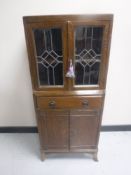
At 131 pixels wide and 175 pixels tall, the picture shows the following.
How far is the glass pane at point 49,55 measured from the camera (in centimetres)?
126

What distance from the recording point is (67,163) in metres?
1.83

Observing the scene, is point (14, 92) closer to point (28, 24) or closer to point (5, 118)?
point (5, 118)

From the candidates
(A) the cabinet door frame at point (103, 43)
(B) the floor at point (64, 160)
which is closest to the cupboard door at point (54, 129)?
(B) the floor at point (64, 160)

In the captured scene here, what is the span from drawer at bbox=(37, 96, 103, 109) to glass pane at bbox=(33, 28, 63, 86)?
0.14 m

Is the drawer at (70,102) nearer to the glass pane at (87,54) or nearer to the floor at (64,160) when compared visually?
the glass pane at (87,54)

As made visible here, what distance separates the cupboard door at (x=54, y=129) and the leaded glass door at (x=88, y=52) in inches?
12.4

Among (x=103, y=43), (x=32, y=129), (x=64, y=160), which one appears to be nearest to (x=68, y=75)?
(x=103, y=43)

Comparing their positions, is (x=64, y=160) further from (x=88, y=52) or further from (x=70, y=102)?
(x=88, y=52)

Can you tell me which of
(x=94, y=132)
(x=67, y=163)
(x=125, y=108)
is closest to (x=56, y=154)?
(x=67, y=163)

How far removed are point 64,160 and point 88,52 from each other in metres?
1.18

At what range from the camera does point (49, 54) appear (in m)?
1.33

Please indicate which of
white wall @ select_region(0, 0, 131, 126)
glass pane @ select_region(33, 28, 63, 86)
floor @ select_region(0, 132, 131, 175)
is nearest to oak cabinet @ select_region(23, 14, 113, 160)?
glass pane @ select_region(33, 28, 63, 86)

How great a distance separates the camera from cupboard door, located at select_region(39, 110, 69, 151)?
155cm
